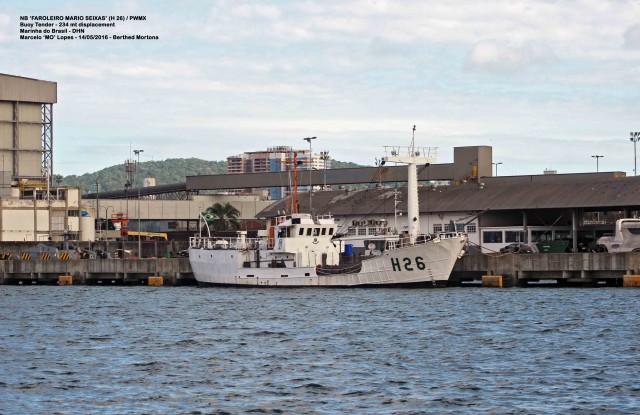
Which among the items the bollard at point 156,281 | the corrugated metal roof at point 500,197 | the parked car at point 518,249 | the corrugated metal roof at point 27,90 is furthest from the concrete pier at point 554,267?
the corrugated metal roof at point 27,90

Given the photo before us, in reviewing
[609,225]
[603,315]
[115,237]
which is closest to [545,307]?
[603,315]

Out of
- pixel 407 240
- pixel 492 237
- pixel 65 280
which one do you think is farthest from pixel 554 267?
pixel 65 280

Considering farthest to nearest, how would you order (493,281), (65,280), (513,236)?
1. (513,236)
2. (65,280)
3. (493,281)

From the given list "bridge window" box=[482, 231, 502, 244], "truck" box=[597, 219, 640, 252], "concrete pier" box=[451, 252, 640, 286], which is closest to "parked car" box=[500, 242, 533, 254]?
"truck" box=[597, 219, 640, 252]

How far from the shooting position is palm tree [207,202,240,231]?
14575 centimetres

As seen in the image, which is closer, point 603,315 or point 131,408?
point 131,408

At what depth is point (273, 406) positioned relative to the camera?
125 ft

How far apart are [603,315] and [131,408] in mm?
34003

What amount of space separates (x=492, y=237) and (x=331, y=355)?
66797 mm

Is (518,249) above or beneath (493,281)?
above

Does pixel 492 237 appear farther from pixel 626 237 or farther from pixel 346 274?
pixel 346 274

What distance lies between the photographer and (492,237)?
→ 114 m

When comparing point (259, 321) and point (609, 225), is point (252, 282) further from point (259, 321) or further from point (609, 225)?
point (609, 225)

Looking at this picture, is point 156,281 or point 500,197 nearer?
point 156,281
